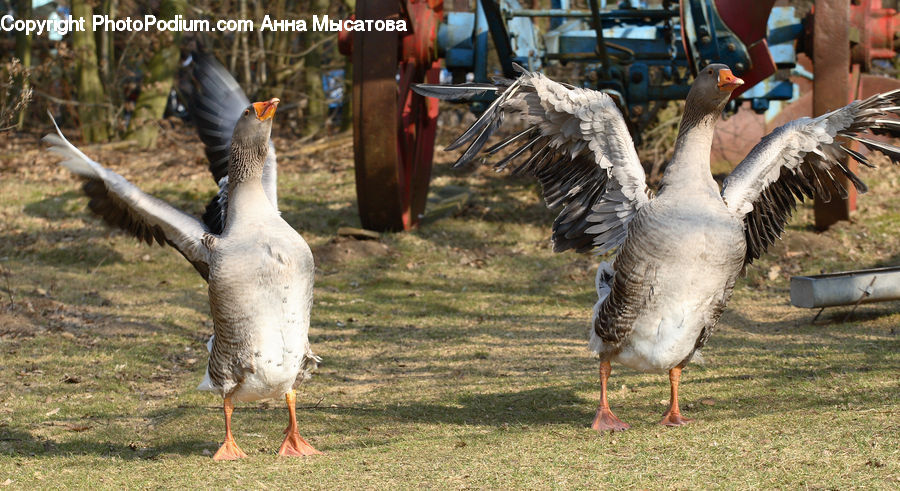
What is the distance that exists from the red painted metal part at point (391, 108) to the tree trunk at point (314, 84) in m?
5.73

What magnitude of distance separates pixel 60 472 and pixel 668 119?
9159 mm

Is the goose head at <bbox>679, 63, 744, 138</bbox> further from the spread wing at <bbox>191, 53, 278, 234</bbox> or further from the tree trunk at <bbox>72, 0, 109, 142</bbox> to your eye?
the tree trunk at <bbox>72, 0, 109, 142</bbox>

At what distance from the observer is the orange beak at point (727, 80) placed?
4699 mm

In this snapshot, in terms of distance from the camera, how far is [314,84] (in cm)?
1500

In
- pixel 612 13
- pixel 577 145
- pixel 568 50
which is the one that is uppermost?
pixel 612 13

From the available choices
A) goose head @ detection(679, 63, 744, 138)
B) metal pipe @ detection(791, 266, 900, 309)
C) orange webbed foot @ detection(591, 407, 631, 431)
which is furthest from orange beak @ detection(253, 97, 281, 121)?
metal pipe @ detection(791, 266, 900, 309)

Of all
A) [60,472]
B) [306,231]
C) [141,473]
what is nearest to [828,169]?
[141,473]

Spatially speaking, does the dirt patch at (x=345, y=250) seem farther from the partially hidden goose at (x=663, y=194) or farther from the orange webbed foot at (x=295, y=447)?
the orange webbed foot at (x=295, y=447)

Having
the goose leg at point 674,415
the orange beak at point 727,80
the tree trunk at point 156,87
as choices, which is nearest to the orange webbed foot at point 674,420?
the goose leg at point 674,415

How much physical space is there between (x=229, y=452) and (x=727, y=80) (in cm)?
300

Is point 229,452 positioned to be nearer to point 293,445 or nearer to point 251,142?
point 293,445

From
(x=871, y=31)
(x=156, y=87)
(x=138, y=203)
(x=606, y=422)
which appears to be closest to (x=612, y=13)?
(x=871, y=31)

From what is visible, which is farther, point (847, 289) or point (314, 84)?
point (314, 84)

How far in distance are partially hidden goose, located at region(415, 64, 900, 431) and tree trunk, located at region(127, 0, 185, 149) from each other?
10.0 meters
